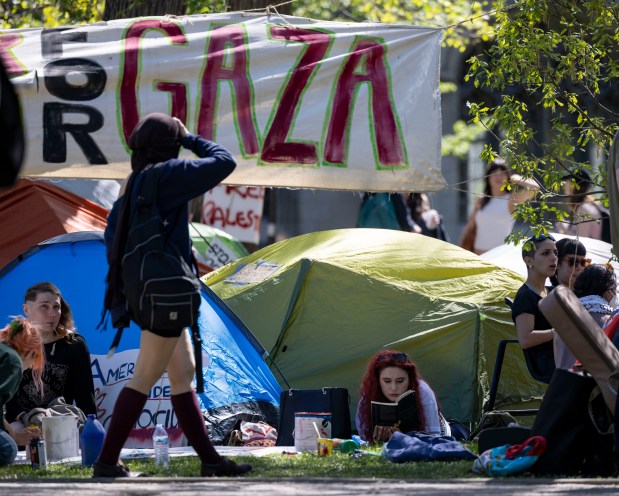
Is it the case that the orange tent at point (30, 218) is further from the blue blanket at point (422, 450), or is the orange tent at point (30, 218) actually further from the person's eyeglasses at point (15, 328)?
the blue blanket at point (422, 450)

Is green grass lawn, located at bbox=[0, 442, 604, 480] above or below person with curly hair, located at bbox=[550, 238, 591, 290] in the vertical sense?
below

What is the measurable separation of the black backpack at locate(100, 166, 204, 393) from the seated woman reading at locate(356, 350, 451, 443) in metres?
2.46

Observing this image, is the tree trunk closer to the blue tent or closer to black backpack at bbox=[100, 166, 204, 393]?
the blue tent

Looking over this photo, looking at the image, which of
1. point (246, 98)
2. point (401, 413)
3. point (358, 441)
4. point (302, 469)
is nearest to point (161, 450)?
point (302, 469)

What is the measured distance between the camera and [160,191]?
20.1 feet

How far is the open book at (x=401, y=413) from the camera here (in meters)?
8.15

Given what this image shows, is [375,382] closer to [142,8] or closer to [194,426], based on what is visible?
[194,426]

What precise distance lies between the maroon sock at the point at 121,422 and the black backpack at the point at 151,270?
1.07 ft

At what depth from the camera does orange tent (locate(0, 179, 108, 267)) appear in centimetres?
1048

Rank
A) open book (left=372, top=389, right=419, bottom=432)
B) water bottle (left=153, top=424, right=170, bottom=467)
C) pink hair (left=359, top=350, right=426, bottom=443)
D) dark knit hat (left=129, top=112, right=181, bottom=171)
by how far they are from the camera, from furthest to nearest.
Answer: pink hair (left=359, top=350, right=426, bottom=443) → open book (left=372, top=389, right=419, bottom=432) → water bottle (left=153, top=424, right=170, bottom=467) → dark knit hat (left=129, top=112, right=181, bottom=171)

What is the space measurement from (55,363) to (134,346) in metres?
0.72

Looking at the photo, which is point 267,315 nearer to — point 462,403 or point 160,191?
point 462,403

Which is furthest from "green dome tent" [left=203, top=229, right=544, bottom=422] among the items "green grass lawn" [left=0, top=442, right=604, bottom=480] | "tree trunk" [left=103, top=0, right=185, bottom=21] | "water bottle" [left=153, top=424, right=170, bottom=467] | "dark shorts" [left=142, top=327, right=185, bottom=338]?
"dark shorts" [left=142, top=327, right=185, bottom=338]

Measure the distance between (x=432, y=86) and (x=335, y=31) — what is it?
29.5 inches
